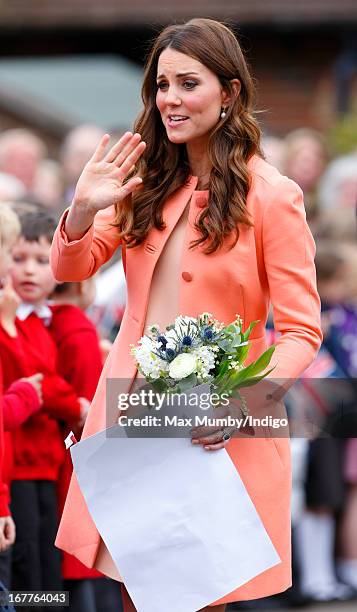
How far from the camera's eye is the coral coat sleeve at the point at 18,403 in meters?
5.49

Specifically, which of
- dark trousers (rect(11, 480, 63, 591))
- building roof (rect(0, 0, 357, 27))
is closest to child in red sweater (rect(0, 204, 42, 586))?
dark trousers (rect(11, 480, 63, 591))

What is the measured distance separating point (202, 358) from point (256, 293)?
0.43 m

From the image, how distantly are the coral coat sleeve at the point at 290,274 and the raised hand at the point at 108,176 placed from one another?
41cm

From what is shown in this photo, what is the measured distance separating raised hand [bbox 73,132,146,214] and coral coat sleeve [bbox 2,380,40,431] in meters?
1.30

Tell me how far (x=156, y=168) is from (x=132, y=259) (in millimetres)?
299

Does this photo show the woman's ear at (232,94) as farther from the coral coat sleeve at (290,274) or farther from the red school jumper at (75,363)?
the red school jumper at (75,363)

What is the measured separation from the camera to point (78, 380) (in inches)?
235

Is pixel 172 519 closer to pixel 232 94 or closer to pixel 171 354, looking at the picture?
pixel 171 354

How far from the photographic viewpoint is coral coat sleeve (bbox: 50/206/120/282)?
4.46 m

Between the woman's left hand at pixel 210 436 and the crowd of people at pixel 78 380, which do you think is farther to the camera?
the crowd of people at pixel 78 380

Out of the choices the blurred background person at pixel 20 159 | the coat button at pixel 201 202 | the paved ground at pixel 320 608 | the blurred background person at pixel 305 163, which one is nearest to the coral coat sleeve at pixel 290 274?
the coat button at pixel 201 202

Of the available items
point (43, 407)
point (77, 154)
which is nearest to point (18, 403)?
point (43, 407)

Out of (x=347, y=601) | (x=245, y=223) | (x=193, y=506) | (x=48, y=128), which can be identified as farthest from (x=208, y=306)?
(x=48, y=128)

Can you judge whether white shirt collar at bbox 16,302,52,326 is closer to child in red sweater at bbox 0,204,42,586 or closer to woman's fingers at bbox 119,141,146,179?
child in red sweater at bbox 0,204,42,586
